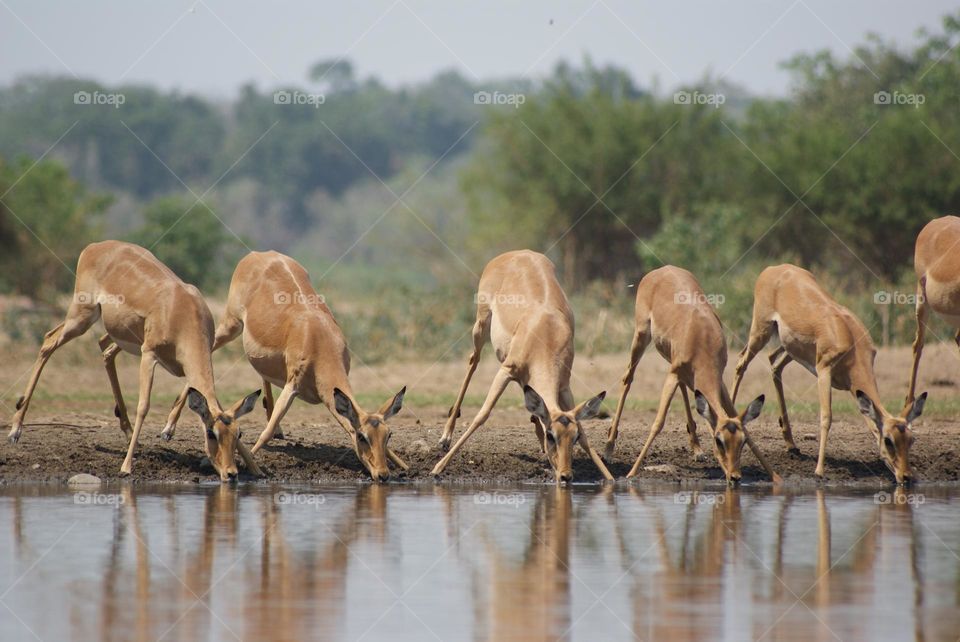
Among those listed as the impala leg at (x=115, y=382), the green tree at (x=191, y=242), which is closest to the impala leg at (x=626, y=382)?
the impala leg at (x=115, y=382)

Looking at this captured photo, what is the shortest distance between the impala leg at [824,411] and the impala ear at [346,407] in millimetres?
5201

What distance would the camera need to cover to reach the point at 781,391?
17172 mm

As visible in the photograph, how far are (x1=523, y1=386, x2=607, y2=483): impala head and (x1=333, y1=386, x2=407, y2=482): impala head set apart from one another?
4.48 ft

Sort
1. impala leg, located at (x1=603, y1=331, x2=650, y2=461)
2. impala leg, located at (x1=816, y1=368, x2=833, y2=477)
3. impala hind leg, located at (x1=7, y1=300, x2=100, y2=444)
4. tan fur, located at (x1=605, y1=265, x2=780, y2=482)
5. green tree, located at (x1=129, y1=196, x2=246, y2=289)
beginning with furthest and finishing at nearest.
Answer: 1. green tree, located at (x1=129, y1=196, x2=246, y2=289)
2. impala hind leg, located at (x1=7, y1=300, x2=100, y2=444)
3. impala leg, located at (x1=603, y1=331, x2=650, y2=461)
4. impala leg, located at (x1=816, y1=368, x2=833, y2=477)
5. tan fur, located at (x1=605, y1=265, x2=780, y2=482)

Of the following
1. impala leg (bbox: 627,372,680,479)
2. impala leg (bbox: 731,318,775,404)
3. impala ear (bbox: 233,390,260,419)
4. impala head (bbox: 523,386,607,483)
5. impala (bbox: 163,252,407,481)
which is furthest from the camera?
impala leg (bbox: 731,318,775,404)

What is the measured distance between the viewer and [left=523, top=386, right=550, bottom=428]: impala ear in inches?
559

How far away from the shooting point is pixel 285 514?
1259 cm

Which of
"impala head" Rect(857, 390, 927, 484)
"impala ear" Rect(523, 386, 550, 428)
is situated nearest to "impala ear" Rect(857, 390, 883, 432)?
"impala head" Rect(857, 390, 927, 484)

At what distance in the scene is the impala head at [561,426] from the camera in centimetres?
1419

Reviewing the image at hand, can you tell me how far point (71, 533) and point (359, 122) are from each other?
89.7 m

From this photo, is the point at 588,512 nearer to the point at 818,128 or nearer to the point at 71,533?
the point at 71,533

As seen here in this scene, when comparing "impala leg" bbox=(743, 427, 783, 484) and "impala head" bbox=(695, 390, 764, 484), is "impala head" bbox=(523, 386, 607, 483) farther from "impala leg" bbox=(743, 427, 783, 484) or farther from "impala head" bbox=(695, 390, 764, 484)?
"impala leg" bbox=(743, 427, 783, 484)

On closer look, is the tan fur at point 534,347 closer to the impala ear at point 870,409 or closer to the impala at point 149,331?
the impala at point 149,331

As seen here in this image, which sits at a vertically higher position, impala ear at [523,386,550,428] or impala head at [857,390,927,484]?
impala ear at [523,386,550,428]
